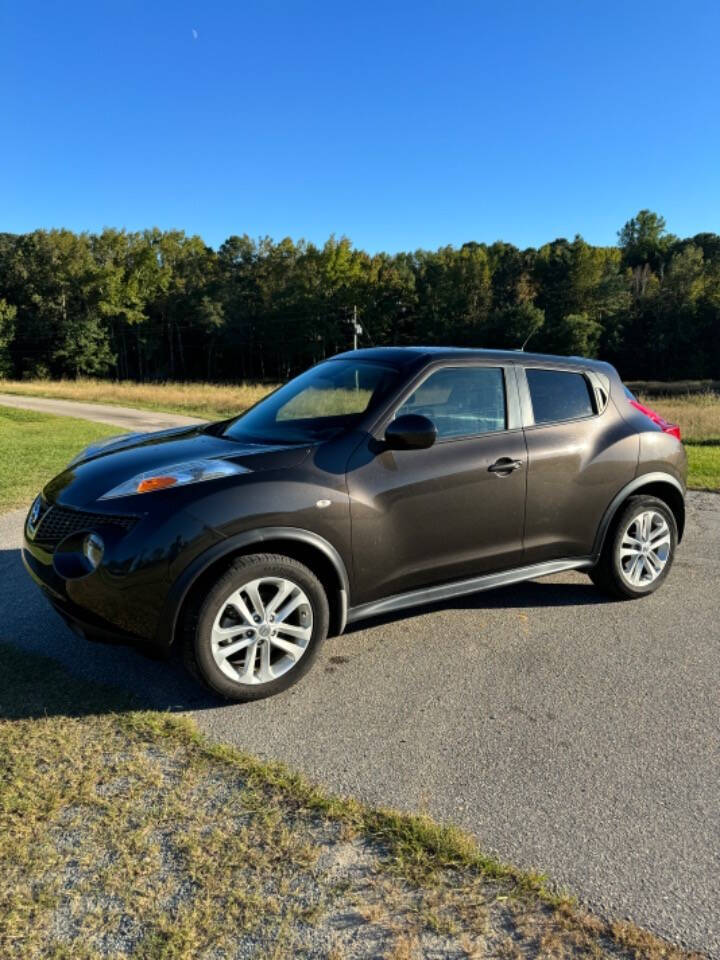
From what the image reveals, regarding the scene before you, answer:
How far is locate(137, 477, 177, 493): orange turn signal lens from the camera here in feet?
10.8

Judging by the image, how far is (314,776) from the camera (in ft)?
9.05

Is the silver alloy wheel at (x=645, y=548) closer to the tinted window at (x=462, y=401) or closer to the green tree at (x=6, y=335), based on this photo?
the tinted window at (x=462, y=401)

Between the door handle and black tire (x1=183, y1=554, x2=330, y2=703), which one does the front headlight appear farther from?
the door handle

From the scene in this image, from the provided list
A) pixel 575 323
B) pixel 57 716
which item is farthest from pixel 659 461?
pixel 575 323

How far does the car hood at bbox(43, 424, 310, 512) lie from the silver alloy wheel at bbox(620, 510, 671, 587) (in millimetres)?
2566

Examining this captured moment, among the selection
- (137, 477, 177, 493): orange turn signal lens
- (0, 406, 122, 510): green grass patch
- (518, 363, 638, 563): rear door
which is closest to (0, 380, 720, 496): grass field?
(518, 363, 638, 563): rear door

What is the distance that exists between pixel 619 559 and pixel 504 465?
1.32 meters

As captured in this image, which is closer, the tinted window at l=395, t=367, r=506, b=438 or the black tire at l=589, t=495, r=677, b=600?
the tinted window at l=395, t=367, r=506, b=438

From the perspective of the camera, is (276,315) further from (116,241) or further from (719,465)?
(719,465)

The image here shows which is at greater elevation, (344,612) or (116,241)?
(116,241)

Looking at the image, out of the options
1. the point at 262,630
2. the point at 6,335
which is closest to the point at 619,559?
the point at 262,630

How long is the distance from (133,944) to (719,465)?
35.4ft

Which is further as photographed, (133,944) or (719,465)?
(719,465)

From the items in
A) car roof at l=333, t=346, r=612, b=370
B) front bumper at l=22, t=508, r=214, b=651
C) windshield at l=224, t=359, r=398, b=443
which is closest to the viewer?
front bumper at l=22, t=508, r=214, b=651
